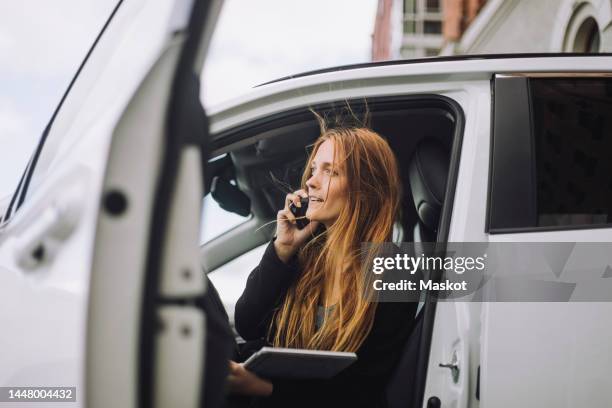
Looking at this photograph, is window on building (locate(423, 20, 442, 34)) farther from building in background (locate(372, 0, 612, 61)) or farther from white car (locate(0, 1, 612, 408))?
white car (locate(0, 1, 612, 408))

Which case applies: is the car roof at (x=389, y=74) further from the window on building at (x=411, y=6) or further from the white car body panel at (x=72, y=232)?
the window on building at (x=411, y=6)

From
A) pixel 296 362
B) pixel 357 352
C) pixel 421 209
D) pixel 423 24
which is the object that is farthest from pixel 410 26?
pixel 296 362

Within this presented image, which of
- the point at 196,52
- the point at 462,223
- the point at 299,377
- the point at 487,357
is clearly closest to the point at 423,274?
the point at 462,223

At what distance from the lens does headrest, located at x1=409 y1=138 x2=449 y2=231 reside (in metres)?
1.80

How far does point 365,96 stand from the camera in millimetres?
1663

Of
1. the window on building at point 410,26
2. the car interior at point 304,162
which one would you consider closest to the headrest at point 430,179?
the car interior at point 304,162

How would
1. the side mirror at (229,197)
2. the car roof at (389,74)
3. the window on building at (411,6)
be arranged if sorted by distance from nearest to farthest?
1. the car roof at (389,74)
2. the side mirror at (229,197)
3. the window on building at (411,6)

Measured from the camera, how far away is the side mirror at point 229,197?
2.26 meters

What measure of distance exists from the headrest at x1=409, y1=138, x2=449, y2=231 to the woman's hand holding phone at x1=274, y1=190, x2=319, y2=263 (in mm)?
397

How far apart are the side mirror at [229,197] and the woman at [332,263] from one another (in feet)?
1.71

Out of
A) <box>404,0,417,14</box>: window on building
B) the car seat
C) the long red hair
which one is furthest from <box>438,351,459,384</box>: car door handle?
<box>404,0,417,14</box>: window on building

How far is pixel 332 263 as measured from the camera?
5.65ft

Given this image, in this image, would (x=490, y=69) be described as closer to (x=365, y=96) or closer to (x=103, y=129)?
(x=365, y=96)

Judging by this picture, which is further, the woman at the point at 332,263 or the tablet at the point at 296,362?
the woman at the point at 332,263
